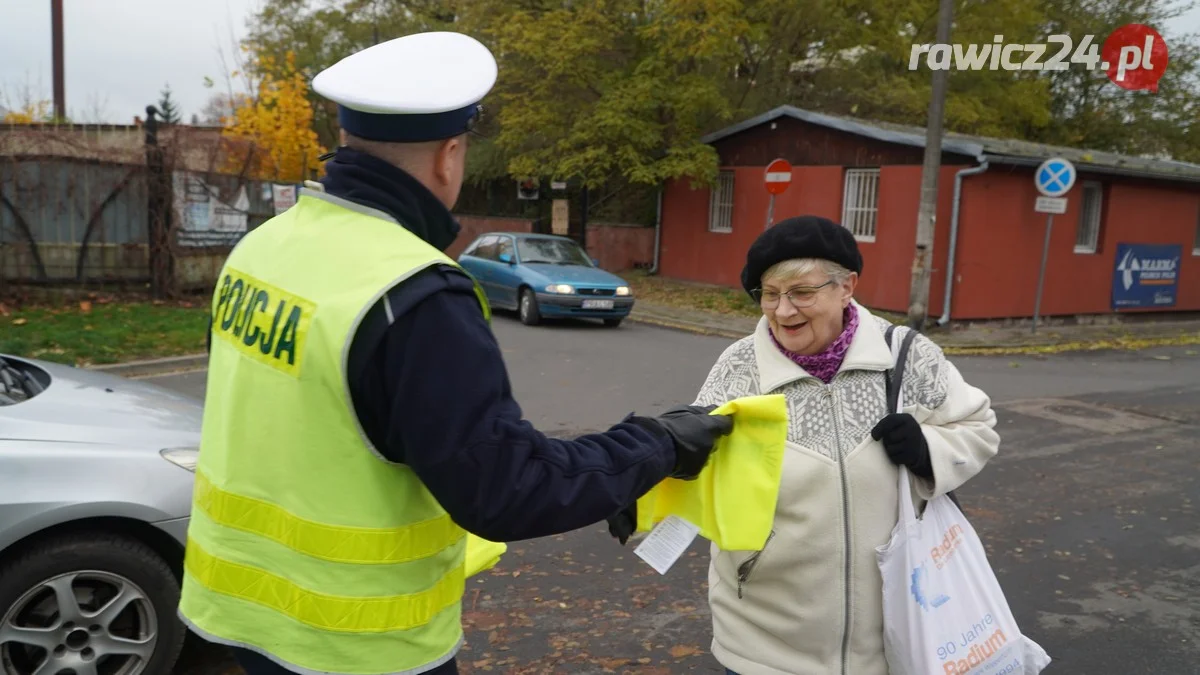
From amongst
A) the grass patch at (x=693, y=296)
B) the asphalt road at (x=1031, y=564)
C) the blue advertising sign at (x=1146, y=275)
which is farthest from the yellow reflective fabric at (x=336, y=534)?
the blue advertising sign at (x=1146, y=275)

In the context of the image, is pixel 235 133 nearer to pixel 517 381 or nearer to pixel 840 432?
pixel 517 381

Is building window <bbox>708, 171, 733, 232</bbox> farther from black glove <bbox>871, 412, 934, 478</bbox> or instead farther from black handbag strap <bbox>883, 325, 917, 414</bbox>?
black glove <bbox>871, 412, 934, 478</bbox>

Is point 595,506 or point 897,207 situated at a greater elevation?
point 897,207

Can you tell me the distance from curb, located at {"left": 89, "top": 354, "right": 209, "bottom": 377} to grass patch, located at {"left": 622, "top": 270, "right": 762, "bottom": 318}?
9.78 metres

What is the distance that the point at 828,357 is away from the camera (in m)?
2.49

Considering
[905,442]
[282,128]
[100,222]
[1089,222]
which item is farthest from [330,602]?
[1089,222]

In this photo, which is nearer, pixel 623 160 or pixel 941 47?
pixel 941 47

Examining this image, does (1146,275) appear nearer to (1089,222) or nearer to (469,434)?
(1089,222)

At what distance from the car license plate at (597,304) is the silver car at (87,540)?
11258mm

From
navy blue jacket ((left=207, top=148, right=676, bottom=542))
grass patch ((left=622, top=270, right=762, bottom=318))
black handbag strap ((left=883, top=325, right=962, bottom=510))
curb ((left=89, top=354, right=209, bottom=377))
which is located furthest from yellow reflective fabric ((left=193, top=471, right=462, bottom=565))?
grass patch ((left=622, top=270, right=762, bottom=318))

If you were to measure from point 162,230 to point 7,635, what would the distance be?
41.1 feet

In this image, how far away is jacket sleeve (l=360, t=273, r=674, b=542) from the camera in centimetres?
148

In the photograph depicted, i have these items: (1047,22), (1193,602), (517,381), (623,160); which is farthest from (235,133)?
(1047,22)

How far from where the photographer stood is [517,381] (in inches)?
398
